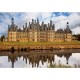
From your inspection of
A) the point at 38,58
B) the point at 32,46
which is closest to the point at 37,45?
the point at 32,46

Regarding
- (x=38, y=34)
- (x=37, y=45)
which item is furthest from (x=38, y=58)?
(x=38, y=34)

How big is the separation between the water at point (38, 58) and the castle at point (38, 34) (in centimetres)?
18

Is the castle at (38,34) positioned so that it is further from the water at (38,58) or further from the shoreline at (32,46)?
the water at (38,58)

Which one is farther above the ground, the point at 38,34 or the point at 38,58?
the point at 38,34

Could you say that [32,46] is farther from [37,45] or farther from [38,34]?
[38,34]

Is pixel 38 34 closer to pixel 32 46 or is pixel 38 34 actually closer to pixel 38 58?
pixel 32 46

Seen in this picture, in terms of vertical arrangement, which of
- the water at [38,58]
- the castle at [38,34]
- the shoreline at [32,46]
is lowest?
the water at [38,58]

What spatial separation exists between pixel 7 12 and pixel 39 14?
1.52 feet

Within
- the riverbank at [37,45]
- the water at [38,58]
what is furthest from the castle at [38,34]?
the water at [38,58]

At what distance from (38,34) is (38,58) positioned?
0.36 meters

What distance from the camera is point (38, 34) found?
355cm

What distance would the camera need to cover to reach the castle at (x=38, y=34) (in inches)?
138

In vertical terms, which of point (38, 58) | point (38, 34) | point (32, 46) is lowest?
point (38, 58)
